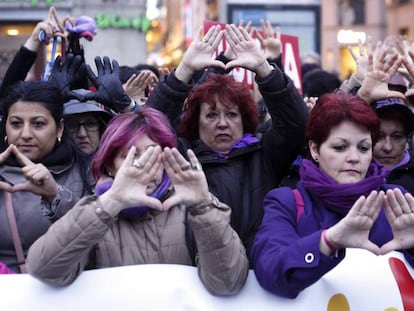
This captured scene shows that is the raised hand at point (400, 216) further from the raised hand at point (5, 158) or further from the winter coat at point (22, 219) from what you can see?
the raised hand at point (5, 158)

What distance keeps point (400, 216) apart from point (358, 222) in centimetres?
19

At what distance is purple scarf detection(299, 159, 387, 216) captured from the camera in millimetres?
3334

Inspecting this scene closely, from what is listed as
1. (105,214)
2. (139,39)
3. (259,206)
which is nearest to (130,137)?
(105,214)

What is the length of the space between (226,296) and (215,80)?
1.45m

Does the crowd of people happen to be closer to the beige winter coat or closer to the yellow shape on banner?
the beige winter coat

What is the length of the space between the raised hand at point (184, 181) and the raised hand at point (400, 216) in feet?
2.12

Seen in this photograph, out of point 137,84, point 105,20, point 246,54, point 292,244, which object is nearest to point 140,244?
point 292,244

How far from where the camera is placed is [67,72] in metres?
4.87

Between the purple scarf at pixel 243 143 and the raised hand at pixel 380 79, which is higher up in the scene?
the raised hand at pixel 380 79

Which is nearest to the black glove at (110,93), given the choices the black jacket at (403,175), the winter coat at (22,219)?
the winter coat at (22,219)

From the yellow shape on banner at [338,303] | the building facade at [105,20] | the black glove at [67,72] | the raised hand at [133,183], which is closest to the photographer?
the raised hand at [133,183]

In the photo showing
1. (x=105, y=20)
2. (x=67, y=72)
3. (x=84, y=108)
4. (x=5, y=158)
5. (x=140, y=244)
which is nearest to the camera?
(x=140, y=244)

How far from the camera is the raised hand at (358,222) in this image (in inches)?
116

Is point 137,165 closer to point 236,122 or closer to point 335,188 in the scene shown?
point 335,188
